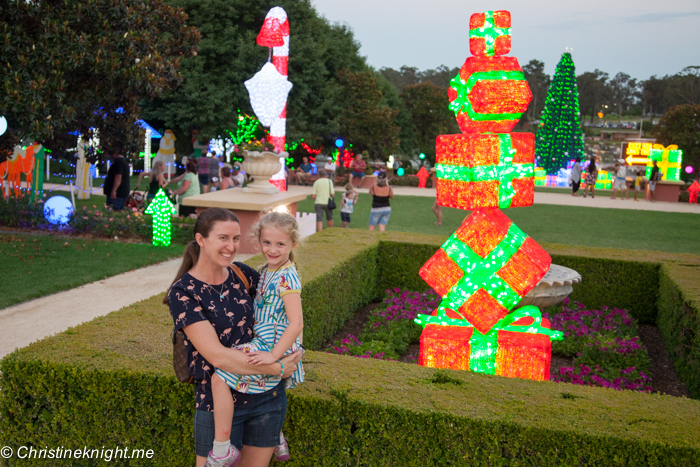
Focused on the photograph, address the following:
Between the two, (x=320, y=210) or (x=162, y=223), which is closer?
(x=162, y=223)

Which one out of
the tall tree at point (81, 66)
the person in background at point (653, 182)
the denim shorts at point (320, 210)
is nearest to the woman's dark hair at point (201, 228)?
the tall tree at point (81, 66)

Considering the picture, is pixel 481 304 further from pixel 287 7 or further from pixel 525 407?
pixel 287 7

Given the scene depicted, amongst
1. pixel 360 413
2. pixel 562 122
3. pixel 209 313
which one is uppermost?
pixel 562 122

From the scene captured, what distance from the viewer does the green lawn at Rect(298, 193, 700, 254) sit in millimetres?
14375

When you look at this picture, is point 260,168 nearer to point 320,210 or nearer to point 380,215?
point 320,210

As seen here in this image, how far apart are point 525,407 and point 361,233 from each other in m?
6.10

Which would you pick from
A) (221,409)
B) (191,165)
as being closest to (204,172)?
(191,165)

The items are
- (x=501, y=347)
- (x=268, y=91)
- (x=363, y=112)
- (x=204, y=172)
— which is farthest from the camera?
(x=363, y=112)

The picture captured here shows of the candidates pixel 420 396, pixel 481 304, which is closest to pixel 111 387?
pixel 420 396

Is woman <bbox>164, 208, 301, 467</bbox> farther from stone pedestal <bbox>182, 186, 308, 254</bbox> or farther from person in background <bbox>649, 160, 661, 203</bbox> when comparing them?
person in background <bbox>649, 160, 661, 203</bbox>

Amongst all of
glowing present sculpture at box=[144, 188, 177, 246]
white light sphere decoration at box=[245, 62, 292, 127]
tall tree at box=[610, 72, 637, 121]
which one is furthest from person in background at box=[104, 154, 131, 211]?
tall tree at box=[610, 72, 637, 121]

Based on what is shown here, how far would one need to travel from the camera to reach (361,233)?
9234 millimetres

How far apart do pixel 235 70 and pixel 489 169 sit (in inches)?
897

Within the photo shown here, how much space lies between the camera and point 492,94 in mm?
5047
